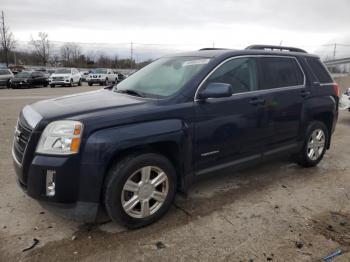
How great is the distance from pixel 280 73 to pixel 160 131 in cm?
223

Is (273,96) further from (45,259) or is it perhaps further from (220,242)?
(45,259)

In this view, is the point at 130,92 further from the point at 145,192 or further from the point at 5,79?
the point at 5,79

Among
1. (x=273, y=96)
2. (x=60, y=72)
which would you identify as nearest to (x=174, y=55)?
(x=273, y=96)

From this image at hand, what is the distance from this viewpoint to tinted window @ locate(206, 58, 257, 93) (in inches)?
150

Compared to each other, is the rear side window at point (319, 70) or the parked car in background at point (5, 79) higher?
the rear side window at point (319, 70)

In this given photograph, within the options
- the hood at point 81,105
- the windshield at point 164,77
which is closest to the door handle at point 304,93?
the windshield at point 164,77

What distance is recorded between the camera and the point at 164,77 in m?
3.96

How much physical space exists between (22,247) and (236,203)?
231cm

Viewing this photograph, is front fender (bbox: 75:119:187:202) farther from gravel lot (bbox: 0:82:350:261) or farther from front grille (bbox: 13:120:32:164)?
front grille (bbox: 13:120:32:164)

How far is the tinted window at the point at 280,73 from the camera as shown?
4305mm

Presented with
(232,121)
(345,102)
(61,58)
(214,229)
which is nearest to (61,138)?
(214,229)

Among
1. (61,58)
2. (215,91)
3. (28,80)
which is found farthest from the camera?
(61,58)

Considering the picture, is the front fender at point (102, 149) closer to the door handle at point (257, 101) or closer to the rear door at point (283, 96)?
the door handle at point (257, 101)

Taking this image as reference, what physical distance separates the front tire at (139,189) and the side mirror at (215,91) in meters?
0.80
